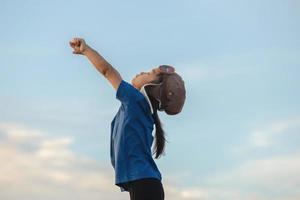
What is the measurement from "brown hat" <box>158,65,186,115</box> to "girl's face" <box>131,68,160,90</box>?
0.24 ft

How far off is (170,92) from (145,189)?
109 cm

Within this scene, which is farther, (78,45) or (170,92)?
(170,92)

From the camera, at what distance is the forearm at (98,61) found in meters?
6.15

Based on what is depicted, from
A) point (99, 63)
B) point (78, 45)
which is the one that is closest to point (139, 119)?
point (99, 63)

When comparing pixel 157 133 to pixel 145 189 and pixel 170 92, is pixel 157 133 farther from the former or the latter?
pixel 145 189

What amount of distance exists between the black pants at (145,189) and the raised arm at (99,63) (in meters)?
0.94

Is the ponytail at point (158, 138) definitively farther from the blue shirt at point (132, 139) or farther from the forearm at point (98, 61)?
the forearm at point (98, 61)

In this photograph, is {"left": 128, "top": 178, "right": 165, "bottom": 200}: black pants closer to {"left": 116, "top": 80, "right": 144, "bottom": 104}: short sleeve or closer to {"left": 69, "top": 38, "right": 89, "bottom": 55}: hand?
{"left": 116, "top": 80, "right": 144, "bottom": 104}: short sleeve

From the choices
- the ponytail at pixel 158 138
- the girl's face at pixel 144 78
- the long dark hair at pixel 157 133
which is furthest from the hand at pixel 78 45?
the ponytail at pixel 158 138

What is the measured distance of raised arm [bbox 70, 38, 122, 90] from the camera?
6156 millimetres

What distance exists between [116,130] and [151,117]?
1.20 feet

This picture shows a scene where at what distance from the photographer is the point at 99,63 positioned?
6148mm

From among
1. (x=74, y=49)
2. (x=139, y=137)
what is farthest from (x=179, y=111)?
(x=74, y=49)

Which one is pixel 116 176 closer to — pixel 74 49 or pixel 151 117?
pixel 151 117
